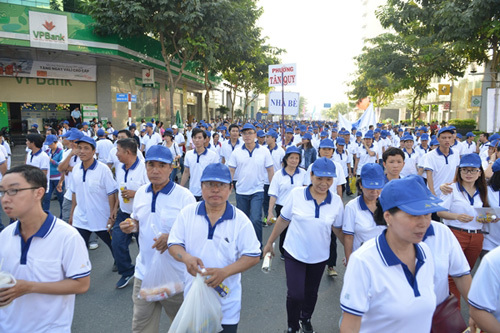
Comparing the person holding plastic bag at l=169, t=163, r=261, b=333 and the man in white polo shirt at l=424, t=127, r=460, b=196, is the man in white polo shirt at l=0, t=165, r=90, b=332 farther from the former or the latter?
the man in white polo shirt at l=424, t=127, r=460, b=196

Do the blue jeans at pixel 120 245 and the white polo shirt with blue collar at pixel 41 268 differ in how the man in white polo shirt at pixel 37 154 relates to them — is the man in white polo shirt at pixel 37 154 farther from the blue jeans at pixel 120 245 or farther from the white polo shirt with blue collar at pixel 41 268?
the white polo shirt with blue collar at pixel 41 268

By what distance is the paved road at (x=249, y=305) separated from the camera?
12.8 ft

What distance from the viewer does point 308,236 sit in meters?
3.51

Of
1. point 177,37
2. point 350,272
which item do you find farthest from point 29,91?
point 350,272

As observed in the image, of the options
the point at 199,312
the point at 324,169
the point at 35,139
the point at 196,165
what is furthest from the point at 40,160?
the point at 199,312

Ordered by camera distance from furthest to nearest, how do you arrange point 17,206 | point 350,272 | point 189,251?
1. point 189,251
2. point 17,206
3. point 350,272

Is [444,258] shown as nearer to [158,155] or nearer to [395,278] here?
[395,278]

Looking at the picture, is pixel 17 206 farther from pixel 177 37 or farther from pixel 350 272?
pixel 177 37

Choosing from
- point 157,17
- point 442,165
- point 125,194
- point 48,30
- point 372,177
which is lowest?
point 125,194

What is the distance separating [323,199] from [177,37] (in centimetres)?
1771

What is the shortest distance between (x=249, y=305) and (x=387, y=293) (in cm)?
278

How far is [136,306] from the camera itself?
9.89 feet

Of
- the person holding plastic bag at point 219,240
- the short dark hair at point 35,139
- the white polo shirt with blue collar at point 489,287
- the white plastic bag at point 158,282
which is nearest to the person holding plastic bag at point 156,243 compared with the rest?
the white plastic bag at point 158,282

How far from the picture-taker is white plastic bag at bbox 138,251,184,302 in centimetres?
285
